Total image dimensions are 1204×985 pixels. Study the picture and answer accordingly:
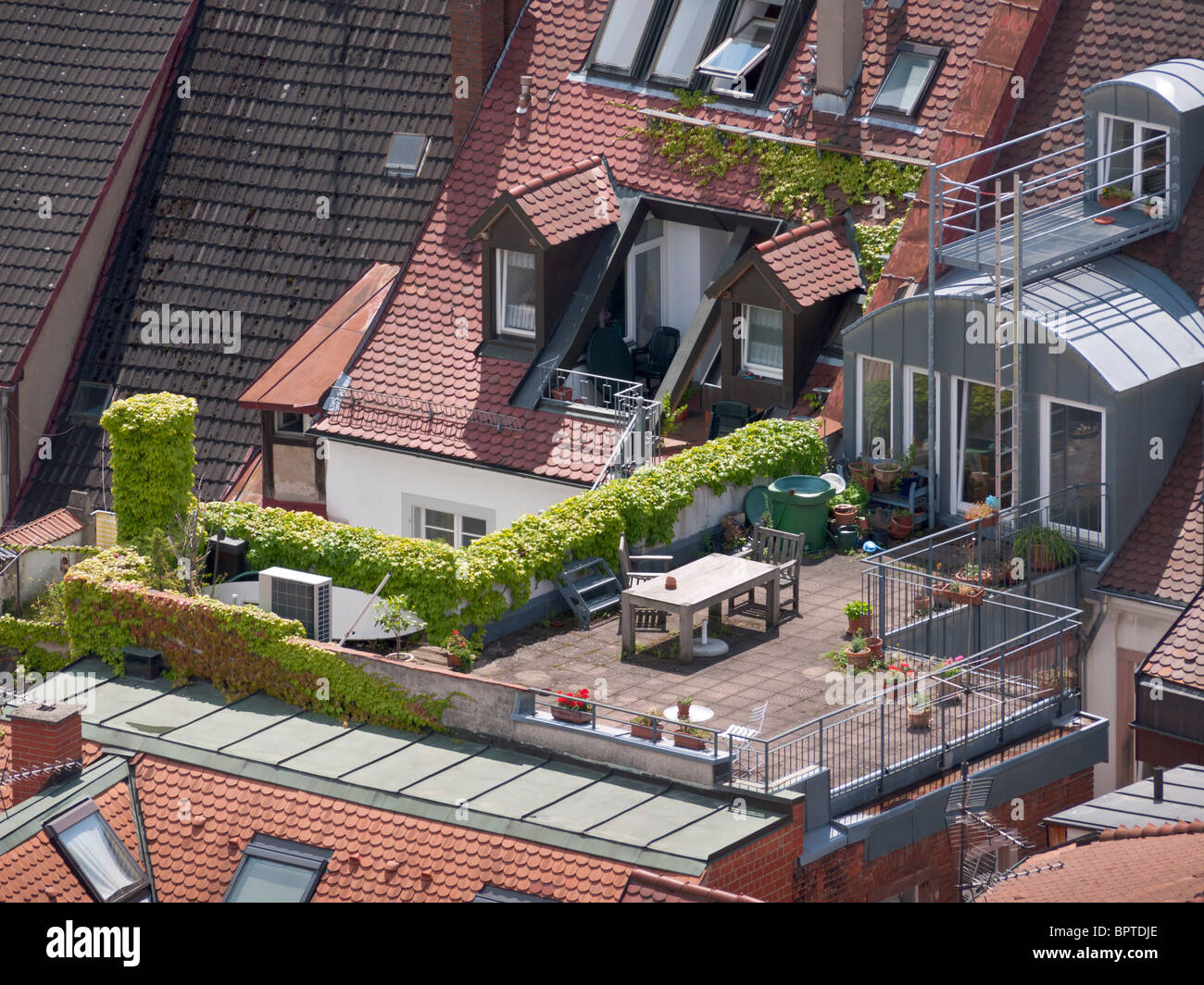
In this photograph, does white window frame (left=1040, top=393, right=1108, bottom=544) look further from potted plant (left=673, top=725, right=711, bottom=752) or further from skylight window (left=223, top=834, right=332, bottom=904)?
skylight window (left=223, top=834, right=332, bottom=904)

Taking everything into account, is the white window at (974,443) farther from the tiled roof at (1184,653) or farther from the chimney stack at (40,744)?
the chimney stack at (40,744)

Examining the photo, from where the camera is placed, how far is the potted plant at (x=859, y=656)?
132 ft

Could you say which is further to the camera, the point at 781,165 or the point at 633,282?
the point at 633,282

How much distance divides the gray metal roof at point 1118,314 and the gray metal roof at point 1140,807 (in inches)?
246

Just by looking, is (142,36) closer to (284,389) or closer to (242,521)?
(284,389)

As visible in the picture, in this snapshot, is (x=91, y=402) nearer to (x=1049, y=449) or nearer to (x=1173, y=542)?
(x=1049, y=449)

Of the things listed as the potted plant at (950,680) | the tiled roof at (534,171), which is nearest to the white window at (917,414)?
the tiled roof at (534,171)

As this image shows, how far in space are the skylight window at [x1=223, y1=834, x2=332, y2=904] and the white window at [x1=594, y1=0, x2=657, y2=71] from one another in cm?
1789

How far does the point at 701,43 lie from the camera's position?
163 feet

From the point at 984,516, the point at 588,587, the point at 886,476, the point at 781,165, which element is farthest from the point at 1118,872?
the point at 781,165

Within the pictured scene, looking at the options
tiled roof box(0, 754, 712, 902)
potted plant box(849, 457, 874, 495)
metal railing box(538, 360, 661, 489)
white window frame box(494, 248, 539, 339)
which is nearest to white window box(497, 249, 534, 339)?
white window frame box(494, 248, 539, 339)

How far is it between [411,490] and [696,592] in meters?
9.18
